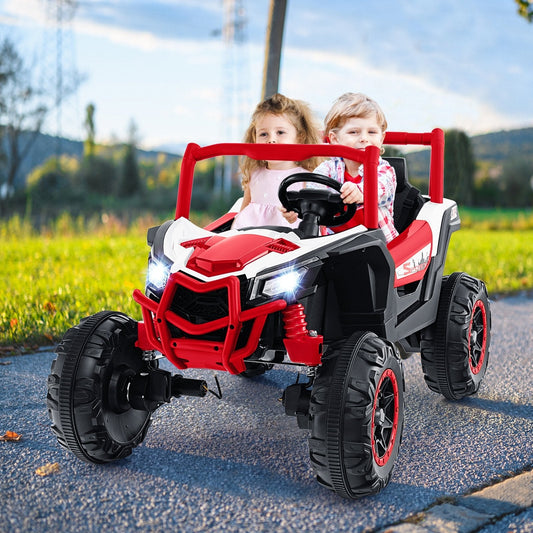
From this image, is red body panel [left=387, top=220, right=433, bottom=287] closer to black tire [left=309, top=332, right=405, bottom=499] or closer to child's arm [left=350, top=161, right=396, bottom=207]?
child's arm [left=350, top=161, right=396, bottom=207]

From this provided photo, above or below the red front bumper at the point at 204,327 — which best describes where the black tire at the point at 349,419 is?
below

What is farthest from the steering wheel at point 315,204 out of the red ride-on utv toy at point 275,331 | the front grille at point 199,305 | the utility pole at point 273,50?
the utility pole at point 273,50

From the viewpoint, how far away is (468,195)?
18891 millimetres

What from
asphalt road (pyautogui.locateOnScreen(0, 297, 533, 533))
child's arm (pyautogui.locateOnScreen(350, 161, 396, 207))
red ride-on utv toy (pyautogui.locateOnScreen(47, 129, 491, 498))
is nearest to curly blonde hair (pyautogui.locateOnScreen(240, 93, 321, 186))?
child's arm (pyautogui.locateOnScreen(350, 161, 396, 207))

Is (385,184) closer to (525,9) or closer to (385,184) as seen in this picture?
(385,184)

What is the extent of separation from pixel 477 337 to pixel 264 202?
144cm

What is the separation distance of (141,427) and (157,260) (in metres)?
0.80

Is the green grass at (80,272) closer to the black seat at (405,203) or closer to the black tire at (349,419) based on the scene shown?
the black seat at (405,203)

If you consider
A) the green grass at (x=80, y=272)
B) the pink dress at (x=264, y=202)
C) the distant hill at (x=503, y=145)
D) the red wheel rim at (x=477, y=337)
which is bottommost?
the green grass at (x=80, y=272)

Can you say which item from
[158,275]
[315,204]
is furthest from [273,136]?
[158,275]

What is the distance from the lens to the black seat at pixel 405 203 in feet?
14.0

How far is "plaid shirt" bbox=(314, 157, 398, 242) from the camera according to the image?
3.79m

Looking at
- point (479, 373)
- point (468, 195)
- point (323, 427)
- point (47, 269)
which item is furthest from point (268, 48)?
point (468, 195)

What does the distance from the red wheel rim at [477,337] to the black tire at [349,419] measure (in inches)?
53.6
